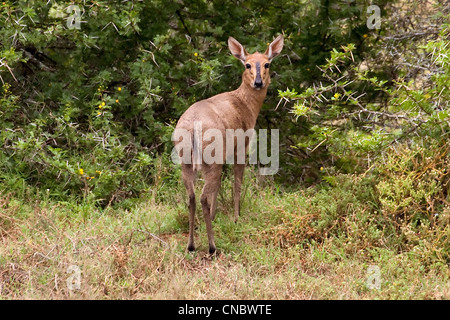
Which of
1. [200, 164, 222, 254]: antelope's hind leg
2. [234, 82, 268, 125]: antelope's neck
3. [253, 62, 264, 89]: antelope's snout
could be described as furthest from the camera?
[234, 82, 268, 125]: antelope's neck

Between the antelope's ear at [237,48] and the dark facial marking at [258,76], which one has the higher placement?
the antelope's ear at [237,48]

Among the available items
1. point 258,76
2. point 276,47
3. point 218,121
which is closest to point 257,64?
point 258,76

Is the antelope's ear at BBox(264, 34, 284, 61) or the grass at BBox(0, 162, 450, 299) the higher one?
the antelope's ear at BBox(264, 34, 284, 61)

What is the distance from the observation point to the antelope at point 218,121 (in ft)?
20.6

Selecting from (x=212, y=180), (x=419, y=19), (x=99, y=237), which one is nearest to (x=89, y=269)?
(x=99, y=237)

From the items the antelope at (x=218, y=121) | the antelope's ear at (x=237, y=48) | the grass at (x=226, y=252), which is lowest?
the grass at (x=226, y=252)

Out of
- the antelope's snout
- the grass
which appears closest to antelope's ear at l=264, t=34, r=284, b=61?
the antelope's snout

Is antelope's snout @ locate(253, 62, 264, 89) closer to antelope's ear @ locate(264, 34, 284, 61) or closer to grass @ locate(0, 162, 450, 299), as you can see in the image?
antelope's ear @ locate(264, 34, 284, 61)

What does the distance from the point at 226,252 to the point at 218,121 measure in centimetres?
133

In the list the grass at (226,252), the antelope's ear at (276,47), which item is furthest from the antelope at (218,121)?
the grass at (226,252)

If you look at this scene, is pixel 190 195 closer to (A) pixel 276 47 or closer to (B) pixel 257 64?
(B) pixel 257 64

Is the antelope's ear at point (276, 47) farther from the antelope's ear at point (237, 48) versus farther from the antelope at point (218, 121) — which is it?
the antelope's ear at point (237, 48)

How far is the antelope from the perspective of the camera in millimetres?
6266

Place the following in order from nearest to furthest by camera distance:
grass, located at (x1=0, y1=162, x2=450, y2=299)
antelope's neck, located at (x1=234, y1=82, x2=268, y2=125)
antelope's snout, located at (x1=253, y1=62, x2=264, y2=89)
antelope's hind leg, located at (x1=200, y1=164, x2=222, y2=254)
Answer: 1. grass, located at (x1=0, y1=162, x2=450, y2=299)
2. antelope's hind leg, located at (x1=200, y1=164, x2=222, y2=254)
3. antelope's snout, located at (x1=253, y1=62, x2=264, y2=89)
4. antelope's neck, located at (x1=234, y1=82, x2=268, y2=125)
